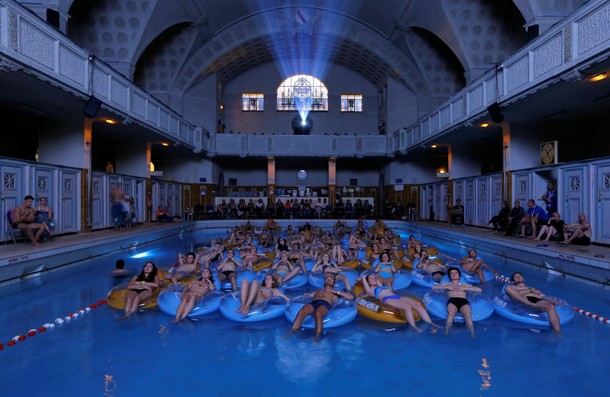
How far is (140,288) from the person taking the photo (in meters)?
5.93

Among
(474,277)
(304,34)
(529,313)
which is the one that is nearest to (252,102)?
(304,34)

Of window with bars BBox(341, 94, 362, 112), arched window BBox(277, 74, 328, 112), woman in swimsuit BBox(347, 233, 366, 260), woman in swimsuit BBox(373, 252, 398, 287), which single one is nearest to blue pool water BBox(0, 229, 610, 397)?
woman in swimsuit BBox(373, 252, 398, 287)

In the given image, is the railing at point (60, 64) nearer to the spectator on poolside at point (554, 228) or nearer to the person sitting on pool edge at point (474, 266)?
the person sitting on pool edge at point (474, 266)

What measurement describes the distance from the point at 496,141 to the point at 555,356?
48.3ft

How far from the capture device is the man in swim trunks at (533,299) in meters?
4.91

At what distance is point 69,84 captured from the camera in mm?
8797

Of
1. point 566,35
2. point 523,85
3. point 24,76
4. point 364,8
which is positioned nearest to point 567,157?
point 523,85

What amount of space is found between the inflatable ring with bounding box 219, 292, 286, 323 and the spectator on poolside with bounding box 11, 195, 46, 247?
5.91 meters

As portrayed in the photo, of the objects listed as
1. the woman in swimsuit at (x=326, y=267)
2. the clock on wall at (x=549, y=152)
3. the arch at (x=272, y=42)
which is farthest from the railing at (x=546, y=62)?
the arch at (x=272, y=42)

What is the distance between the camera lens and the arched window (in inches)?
1092

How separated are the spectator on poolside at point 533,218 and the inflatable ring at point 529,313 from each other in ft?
19.8

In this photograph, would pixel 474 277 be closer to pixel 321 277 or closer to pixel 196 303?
pixel 321 277

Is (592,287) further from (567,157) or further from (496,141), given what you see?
(496,141)

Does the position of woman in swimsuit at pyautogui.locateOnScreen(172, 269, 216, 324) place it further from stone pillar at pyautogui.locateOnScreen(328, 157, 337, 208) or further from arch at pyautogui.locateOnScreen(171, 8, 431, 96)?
arch at pyautogui.locateOnScreen(171, 8, 431, 96)
